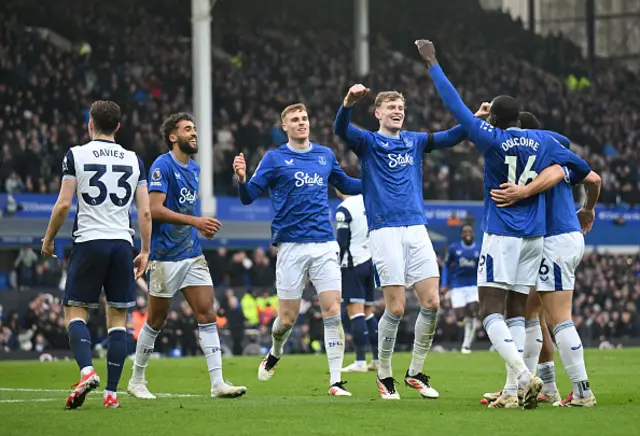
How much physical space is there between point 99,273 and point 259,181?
2200 mm

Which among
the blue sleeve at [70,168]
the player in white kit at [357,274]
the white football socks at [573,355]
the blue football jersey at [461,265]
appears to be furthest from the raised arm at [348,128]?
the blue football jersey at [461,265]

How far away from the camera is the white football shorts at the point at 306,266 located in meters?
12.0

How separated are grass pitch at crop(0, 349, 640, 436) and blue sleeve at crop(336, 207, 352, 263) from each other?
2347 mm

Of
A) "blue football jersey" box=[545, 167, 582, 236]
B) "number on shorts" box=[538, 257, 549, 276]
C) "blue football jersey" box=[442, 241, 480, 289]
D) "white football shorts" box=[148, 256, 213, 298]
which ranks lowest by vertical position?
"blue football jersey" box=[442, 241, 480, 289]

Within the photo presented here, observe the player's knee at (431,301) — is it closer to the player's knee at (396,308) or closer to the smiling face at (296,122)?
the player's knee at (396,308)

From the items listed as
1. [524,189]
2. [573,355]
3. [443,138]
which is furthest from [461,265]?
[524,189]

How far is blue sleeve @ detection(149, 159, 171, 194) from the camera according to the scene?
11477 millimetres

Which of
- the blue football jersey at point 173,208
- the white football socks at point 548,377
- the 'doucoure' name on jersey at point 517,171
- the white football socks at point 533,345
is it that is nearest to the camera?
the 'doucoure' name on jersey at point 517,171

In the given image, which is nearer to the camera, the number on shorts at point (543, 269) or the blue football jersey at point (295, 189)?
the number on shorts at point (543, 269)

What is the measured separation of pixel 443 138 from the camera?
464 inches

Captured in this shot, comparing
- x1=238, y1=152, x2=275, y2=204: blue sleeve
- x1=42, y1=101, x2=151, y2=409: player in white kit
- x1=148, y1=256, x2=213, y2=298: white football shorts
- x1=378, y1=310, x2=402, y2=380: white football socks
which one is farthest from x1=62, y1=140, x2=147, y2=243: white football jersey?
x1=378, y1=310, x2=402, y2=380: white football socks

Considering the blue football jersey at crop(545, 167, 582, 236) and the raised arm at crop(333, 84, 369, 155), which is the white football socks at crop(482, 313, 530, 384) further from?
the raised arm at crop(333, 84, 369, 155)

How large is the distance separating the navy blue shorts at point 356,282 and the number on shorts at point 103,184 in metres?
7.50

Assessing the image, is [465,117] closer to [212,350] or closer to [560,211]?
[560,211]
